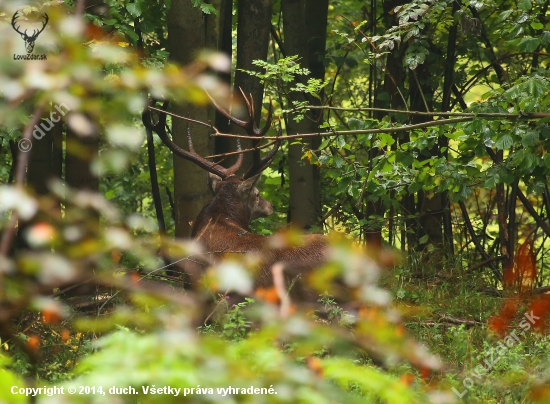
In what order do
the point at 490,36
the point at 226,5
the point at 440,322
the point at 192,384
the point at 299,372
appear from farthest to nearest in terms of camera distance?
1. the point at 490,36
2. the point at 226,5
3. the point at 440,322
4. the point at 299,372
5. the point at 192,384

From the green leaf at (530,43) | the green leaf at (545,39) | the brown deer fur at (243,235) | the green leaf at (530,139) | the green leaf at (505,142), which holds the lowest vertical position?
the brown deer fur at (243,235)

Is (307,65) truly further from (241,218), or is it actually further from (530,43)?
(530,43)

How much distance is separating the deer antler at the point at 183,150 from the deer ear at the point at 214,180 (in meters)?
0.05

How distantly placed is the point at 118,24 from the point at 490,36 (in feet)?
Answer: 17.0

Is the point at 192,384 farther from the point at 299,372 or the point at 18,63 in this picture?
the point at 18,63

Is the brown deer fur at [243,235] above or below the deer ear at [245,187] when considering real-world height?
below

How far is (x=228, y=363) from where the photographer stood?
4.91ft

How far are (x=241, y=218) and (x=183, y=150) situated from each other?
3.15 ft

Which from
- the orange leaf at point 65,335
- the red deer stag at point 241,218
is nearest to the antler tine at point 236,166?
the red deer stag at point 241,218

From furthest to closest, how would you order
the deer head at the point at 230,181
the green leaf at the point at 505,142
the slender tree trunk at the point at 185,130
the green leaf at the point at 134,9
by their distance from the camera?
the slender tree trunk at the point at 185,130 < the deer head at the point at 230,181 < the green leaf at the point at 134,9 < the green leaf at the point at 505,142

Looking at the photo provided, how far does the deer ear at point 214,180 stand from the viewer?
7543 millimetres

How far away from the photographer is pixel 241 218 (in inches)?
285

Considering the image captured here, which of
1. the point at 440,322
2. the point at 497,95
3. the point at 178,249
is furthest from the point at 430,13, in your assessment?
the point at 178,249

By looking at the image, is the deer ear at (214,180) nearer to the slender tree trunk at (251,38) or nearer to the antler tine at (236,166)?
the antler tine at (236,166)
